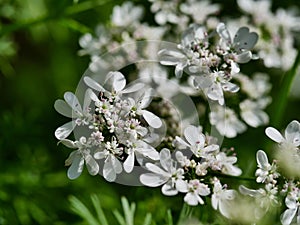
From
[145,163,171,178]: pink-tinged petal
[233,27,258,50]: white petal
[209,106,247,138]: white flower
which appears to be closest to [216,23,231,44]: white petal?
[233,27,258,50]: white petal

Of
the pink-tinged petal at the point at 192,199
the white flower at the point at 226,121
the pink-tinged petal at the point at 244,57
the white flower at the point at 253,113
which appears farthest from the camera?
the white flower at the point at 253,113

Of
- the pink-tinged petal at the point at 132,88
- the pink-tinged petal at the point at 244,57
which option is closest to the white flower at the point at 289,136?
the pink-tinged petal at the point at 244,57

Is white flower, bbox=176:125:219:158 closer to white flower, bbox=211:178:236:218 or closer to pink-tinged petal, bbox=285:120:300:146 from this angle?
white flower, bbox=211:178:236:218

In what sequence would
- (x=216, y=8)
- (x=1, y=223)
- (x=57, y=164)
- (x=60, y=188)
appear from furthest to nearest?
(x=57, y=164) < (x=60, y=188) < (x=216, y=8) < (x=1, y=223)

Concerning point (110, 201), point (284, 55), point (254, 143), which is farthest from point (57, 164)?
point (284, 55)

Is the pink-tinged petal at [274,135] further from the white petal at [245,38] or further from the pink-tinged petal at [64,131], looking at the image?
the pink-tinged petal at [64,131]

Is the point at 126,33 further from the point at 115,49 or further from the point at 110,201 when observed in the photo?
the point at 110,201
